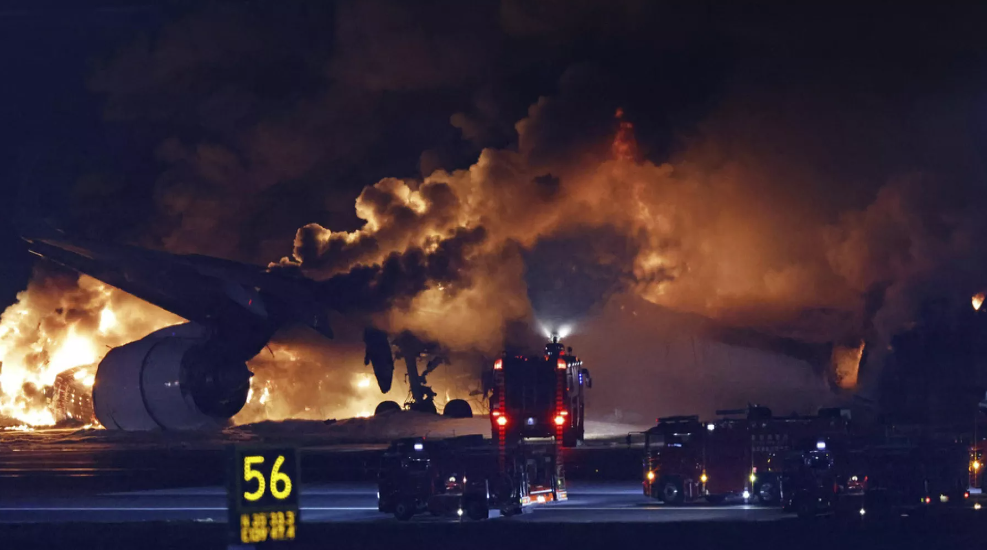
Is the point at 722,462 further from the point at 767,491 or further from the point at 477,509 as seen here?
the point at 477,509

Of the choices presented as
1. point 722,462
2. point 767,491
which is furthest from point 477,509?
point 767,491

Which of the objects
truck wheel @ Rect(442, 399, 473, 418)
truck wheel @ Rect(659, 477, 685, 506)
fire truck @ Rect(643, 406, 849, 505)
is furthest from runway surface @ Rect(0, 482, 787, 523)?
truck wheel @ Rect(442, 399, 473, 418)

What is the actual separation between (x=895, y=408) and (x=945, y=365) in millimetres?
2770

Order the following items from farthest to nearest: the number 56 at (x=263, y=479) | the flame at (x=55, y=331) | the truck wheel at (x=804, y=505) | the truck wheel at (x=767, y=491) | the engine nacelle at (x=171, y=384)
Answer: the flame at (x=55, y=331) < the engine nacelle at (x=171, y=384) < the truck wheel at (x=767, y=491) < the truck wheel at (x=804, y=505) < the number 56 at (x=263, y=479)

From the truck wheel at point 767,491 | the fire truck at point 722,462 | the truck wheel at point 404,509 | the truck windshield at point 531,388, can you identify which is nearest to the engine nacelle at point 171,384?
the truck windshield at point 531,388

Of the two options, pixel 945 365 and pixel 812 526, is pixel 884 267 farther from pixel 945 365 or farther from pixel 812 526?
pixel 812 526

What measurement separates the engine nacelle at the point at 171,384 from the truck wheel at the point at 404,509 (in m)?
29.1

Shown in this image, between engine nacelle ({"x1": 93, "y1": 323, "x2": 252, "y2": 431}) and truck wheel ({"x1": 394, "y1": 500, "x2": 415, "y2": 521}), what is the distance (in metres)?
29.1

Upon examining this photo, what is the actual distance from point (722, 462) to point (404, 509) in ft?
27.4

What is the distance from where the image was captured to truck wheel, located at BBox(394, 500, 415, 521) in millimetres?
24797

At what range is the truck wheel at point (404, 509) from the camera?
2480cm

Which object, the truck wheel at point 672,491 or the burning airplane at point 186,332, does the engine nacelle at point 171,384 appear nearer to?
the burning airplane at point 186,332

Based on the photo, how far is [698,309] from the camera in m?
63.9

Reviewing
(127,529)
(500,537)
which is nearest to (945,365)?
(500,537)
